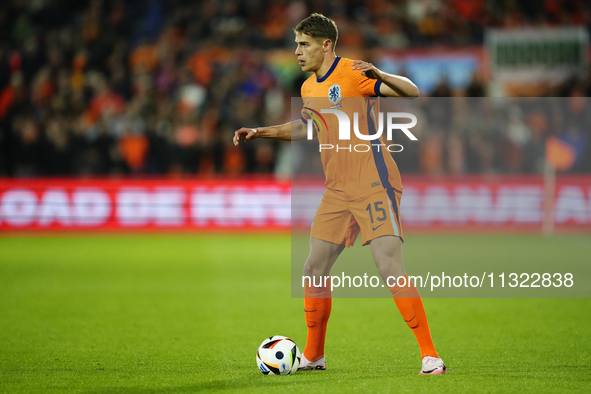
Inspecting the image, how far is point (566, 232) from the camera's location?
48.0 feet

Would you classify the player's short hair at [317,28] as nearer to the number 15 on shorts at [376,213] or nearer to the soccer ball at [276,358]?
the number 15 on shorts at [376,213]

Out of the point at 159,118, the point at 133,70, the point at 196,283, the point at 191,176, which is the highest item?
the point at 133,70

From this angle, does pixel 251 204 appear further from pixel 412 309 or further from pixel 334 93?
pixel 412 309

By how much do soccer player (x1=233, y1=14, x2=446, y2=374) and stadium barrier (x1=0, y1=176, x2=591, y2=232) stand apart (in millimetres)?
9499

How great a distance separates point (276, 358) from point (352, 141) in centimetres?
150

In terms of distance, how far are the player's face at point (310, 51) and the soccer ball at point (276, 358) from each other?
72.0 inches

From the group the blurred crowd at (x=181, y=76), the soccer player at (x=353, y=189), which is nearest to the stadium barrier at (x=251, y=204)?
the blurred crowd at (x=181, y=76)

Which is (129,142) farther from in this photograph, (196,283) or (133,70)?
(196,283)

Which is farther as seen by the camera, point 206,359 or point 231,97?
point 231,97

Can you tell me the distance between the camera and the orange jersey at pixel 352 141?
486 centimetres

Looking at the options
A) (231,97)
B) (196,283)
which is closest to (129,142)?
(231,97)

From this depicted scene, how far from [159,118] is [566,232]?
830 centimetres

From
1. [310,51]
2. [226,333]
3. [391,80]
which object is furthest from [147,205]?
[391,80]

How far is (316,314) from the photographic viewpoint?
17.0 ft
